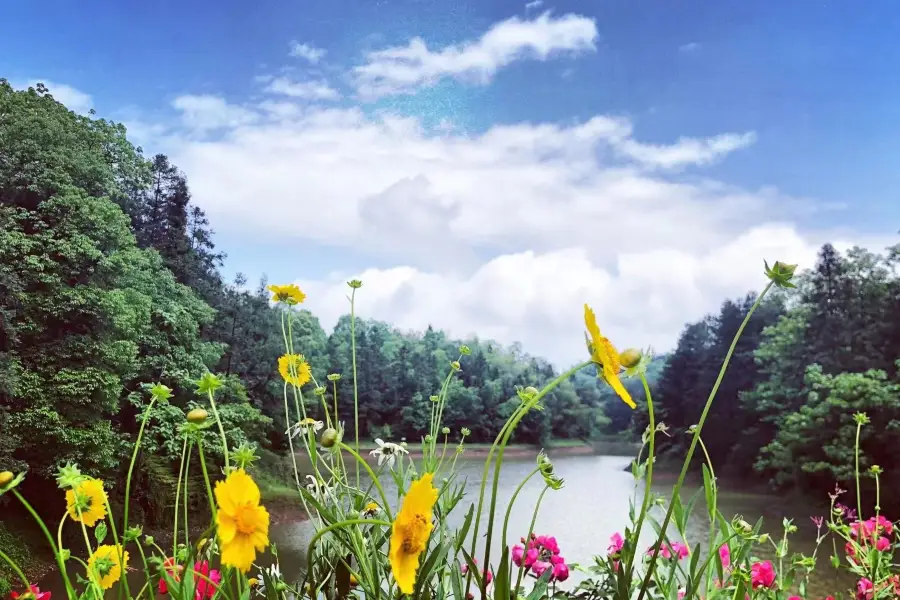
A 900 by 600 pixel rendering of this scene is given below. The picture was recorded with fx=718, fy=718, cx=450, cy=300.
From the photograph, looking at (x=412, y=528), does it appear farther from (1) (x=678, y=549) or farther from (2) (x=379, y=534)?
(1) (x=678, y=549)

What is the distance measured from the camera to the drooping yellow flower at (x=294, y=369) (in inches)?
22.5

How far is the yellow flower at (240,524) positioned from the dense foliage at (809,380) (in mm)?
5091

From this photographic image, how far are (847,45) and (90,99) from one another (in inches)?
184

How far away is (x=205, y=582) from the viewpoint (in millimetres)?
483

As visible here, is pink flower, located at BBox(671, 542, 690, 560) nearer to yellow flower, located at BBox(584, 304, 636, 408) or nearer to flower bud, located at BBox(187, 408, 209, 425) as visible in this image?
yellow flower, located at BBox(584, 304, 636, 408)

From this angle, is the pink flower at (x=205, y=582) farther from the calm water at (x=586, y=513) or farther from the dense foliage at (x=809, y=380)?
the dense foliage at (x=809, y=380)

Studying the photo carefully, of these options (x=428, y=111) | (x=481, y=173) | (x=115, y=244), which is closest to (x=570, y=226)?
(x=481, y=173)

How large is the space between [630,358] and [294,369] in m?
0.32

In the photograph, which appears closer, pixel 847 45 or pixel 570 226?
pixel 847 45

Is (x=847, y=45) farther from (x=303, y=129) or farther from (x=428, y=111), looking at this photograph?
(x=303, y=129)

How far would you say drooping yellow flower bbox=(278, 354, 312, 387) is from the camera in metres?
0.57

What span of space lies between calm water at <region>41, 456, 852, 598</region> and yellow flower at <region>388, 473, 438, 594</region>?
11.0 ft

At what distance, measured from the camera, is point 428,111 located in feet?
14.7

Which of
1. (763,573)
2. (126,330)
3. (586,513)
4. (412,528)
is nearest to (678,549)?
(763,573)
